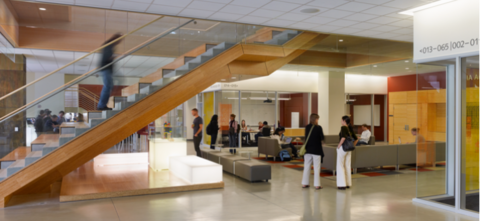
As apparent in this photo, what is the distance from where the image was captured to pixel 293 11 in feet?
21.8

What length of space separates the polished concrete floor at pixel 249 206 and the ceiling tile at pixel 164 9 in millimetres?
3600

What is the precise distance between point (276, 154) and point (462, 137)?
6.50 m

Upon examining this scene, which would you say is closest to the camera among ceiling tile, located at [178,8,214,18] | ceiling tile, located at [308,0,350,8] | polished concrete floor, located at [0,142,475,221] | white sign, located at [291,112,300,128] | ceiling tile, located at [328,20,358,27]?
polished concrete floor, located at [0,142,475,221]

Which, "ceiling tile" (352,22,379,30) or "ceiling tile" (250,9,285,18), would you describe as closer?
"ceiling tile" (250,9,285,18)

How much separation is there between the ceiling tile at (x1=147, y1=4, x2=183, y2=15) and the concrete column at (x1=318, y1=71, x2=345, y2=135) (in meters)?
10.3

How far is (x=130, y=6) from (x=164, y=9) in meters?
0.61

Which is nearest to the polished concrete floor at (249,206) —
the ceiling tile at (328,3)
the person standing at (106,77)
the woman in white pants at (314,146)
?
the woman in white pants at (314,146)

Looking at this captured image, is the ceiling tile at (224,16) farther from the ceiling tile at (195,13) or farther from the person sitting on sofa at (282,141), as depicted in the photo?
the person sitting on sofa at (282,141)

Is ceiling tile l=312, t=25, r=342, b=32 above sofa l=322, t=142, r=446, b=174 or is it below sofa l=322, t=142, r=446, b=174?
above

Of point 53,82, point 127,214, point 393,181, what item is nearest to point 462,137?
point 393,181

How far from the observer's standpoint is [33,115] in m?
6.22

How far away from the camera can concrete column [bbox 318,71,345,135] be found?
15.7 m

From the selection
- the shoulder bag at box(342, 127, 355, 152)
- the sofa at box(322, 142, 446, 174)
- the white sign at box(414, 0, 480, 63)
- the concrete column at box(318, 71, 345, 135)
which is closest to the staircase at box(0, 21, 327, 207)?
the white sign at box(414, 0, 480, 63)

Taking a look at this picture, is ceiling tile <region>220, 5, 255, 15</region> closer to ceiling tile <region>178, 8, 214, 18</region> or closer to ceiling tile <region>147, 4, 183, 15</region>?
ceiling tile <region>178, 8, 214, 18</region>
